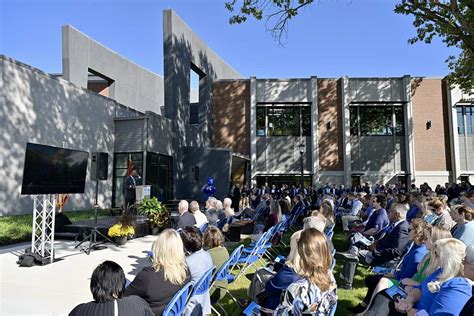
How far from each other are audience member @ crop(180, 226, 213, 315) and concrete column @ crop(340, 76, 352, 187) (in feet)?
74.3

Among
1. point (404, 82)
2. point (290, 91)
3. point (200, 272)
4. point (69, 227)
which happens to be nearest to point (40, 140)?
point (69, 227)

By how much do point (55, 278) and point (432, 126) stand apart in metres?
26.8

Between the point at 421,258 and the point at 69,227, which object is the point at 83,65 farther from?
the point at 421,258

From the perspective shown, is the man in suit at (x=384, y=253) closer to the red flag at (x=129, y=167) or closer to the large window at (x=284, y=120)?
the red flag at (x=129, y=167)

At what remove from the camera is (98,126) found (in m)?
17.0

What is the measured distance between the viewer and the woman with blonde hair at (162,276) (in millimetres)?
2924

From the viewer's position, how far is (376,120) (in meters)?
26.0

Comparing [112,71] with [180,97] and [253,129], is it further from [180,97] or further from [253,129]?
[253,129]

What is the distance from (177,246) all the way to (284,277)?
1022 mm

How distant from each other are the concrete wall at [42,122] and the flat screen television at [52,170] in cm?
632

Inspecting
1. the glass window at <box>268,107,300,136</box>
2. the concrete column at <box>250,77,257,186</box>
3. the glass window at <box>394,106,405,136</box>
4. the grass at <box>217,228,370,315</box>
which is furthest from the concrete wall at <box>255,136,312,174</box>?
the grass at <box>217,228,370,315</box>

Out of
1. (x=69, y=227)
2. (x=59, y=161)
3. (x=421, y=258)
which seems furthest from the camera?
(x=69, y=227)

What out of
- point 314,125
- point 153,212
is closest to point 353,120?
point 314,125

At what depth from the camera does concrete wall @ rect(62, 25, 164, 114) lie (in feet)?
67.0
